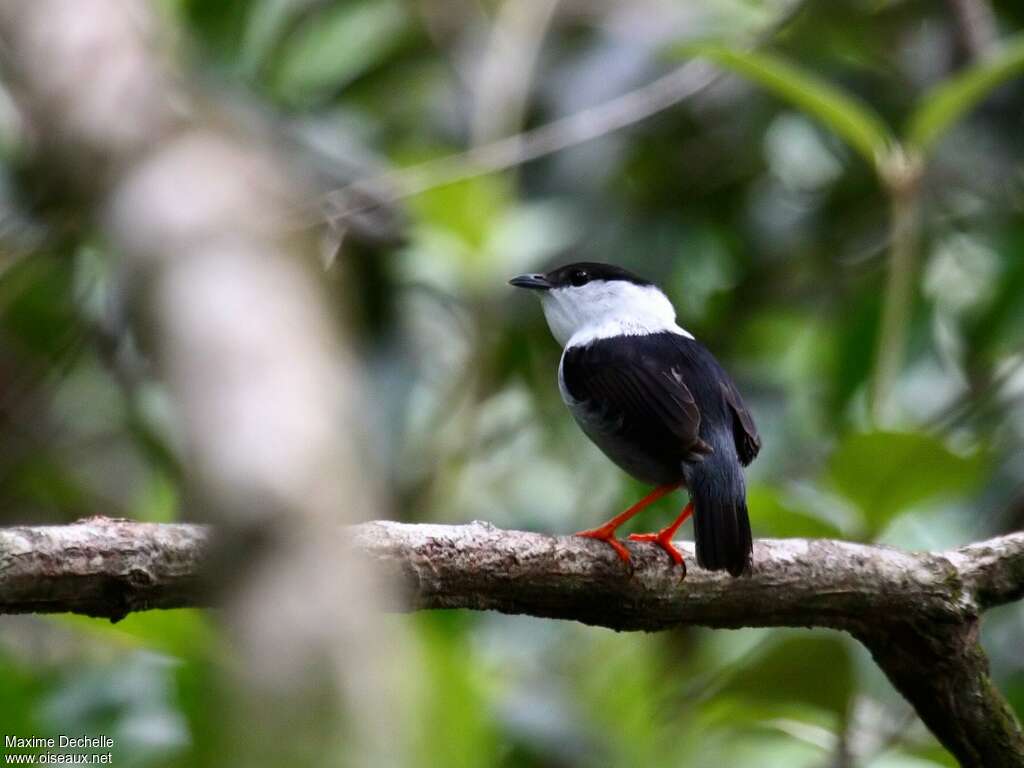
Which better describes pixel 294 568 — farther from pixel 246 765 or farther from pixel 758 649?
pixel 758 649

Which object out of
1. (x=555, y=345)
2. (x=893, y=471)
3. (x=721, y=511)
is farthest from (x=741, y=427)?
(x=555, y=345)

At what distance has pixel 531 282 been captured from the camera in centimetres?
400

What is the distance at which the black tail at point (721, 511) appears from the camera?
2.57m

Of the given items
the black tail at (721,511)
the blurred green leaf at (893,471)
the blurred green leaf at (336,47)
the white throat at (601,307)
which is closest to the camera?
the black tail at (721,511)

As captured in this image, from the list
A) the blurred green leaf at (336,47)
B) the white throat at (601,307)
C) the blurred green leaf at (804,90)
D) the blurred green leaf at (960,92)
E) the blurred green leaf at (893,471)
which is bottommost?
the blurred green leaf at (893,471)

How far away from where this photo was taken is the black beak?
3.98 meters

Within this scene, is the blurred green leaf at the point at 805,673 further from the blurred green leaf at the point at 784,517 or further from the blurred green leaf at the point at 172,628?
the blurred green leaf at the point at 172,628

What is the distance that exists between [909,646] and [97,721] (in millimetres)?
2161

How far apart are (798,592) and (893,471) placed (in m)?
0.58

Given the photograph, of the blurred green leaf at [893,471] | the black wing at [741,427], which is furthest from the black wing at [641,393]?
the blurred green leaf at [893,471]

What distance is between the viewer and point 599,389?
10.6 ft

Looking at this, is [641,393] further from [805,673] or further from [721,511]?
[805,673]

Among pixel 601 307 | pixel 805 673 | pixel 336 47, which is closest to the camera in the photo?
pixel 805 673

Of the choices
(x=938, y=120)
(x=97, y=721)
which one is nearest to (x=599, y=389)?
(x=938, y=120)
